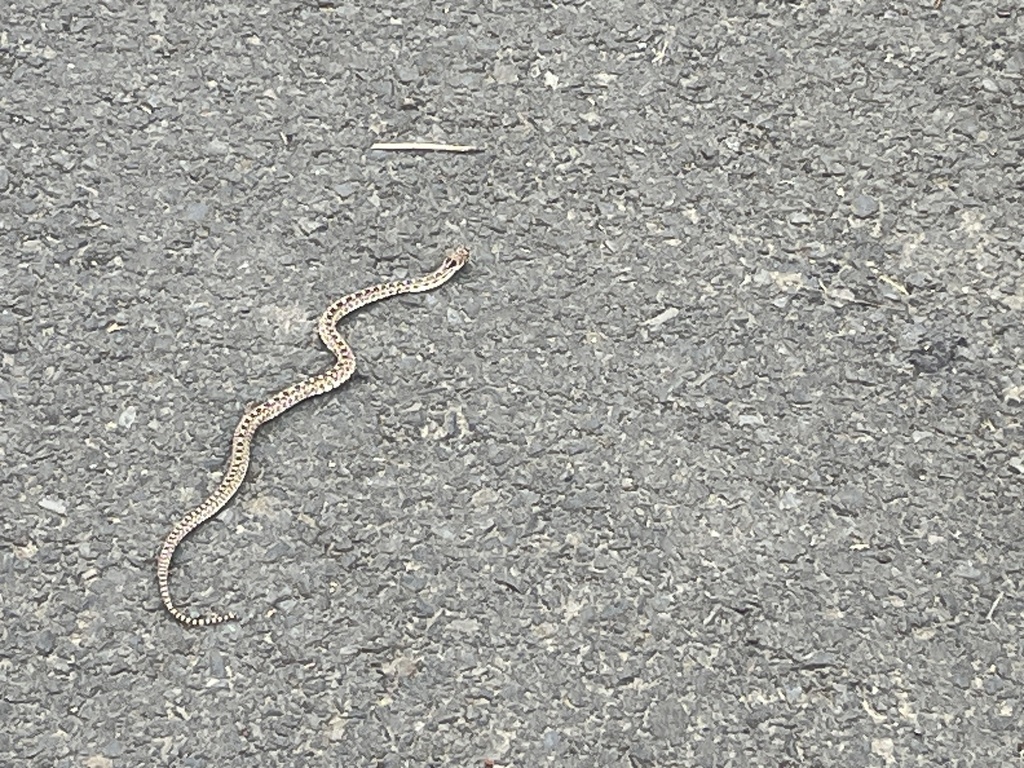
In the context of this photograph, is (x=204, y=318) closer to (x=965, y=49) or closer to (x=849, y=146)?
(x=849, y=146)

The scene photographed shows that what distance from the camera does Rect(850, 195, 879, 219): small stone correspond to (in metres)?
5.70

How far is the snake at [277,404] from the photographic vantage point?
477 centimetres

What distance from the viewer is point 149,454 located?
202 inches

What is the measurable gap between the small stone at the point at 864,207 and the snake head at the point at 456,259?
145 cm

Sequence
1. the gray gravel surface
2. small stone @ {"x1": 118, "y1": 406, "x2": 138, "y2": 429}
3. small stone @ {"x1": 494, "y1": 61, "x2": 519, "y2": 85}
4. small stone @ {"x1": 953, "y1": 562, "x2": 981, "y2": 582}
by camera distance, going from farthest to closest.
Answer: small stone @ {"x1": 494, "y1": 61, "x2": 519, "y2": 85}, small stone @ {"x1": 118, "y1": 406, "x2": 138, "y2": 429}, small stone @ {"x1": 953, "y1": 562, "x2": 981, "y2": 582}, the gray gravel surface

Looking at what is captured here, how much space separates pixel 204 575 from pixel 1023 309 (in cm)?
293

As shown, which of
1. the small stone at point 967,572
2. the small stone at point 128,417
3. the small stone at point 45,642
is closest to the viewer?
the small stone at point 45,642

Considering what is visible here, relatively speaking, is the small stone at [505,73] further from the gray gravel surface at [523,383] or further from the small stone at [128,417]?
the small stone at [128,417]

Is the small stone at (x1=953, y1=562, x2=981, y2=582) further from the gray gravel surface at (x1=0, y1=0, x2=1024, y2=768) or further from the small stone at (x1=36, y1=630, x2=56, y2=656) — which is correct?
the small stone at (x1=36, y1=630, x2=56, y2=656)

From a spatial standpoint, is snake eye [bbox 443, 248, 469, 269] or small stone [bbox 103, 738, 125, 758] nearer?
small stone [bbox 103, 738, 125, 758]

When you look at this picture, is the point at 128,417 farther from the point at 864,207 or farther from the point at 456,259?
the point at 864,207

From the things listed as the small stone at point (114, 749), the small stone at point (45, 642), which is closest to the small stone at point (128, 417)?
the small stone at point (45, 642)

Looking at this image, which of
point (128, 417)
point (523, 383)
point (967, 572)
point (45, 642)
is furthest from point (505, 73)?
point (45, 642)

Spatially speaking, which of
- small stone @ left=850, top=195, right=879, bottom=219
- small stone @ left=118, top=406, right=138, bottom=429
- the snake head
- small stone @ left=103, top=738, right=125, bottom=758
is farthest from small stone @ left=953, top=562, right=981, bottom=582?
small stone @ left=118, top=406, right=138, bottom=429
